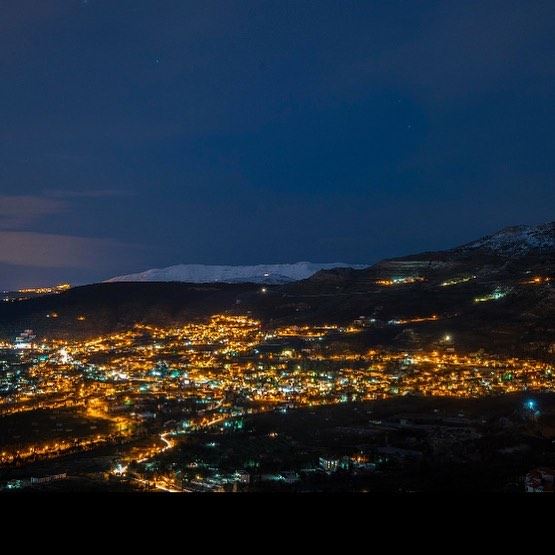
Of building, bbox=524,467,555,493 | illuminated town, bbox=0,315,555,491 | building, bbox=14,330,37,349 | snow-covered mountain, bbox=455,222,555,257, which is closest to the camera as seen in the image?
building, bbox=524,467,555,493

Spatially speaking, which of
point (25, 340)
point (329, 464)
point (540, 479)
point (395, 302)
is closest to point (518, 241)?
point (395, 302)

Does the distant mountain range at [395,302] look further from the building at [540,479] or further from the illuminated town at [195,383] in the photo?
the building at [540,479]

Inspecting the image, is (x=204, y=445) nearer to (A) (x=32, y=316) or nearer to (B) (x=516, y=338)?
(B) (x=516, y=338)

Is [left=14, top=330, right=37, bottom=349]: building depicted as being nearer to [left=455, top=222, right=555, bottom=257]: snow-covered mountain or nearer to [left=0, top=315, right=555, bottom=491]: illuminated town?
[left=0, top=315, right=555, bottom=491]: illuminated town

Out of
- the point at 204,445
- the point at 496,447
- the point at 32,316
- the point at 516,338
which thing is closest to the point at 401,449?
the point at 496,447

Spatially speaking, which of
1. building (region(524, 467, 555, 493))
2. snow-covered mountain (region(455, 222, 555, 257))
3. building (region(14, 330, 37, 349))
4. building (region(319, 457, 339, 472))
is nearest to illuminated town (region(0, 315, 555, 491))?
building (region(14, 330, 37, 349))

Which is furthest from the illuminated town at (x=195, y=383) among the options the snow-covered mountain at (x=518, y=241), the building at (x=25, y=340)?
the snow-covered mountain at (x=518, y=241)

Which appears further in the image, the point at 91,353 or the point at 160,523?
the point at 91,353

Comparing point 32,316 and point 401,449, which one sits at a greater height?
point 32,316

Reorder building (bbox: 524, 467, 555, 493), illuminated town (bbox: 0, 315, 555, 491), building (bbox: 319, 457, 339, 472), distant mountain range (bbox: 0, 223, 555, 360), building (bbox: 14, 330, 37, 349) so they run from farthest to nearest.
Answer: building (bbox: 14, 330, 37, 349) < distant mountain range (bbox: 0, 223, 555, 360) < illuminated town (bbox: 0, 315, 555, 491) < building (bbox: 319, 457, 339, 472) < building (bbox: 524, 467, 555, 493)
